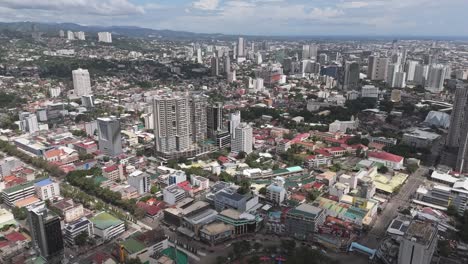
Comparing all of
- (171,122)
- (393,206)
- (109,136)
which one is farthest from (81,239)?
(393,206)

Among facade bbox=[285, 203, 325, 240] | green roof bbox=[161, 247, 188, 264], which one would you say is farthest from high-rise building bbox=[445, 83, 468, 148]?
green roof bbox=[161, 247, 188, 264]

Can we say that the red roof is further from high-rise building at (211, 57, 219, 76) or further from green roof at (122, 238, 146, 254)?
high-rise building at (211, 57, 219, 76)

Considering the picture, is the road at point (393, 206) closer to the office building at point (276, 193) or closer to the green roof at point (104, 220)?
the office building at point (276, 193)

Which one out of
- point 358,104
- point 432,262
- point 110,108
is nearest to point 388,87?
point 358,104

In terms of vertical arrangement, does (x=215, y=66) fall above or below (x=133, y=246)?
above

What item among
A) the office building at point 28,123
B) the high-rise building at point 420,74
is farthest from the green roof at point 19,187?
the high-rise building at point 420,74

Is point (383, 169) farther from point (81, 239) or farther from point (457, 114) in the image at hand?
point (81, 239)

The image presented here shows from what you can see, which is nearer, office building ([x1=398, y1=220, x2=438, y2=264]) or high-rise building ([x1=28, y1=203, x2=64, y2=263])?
office building ([x1=398, y1=220, x2=438, y2=264])
